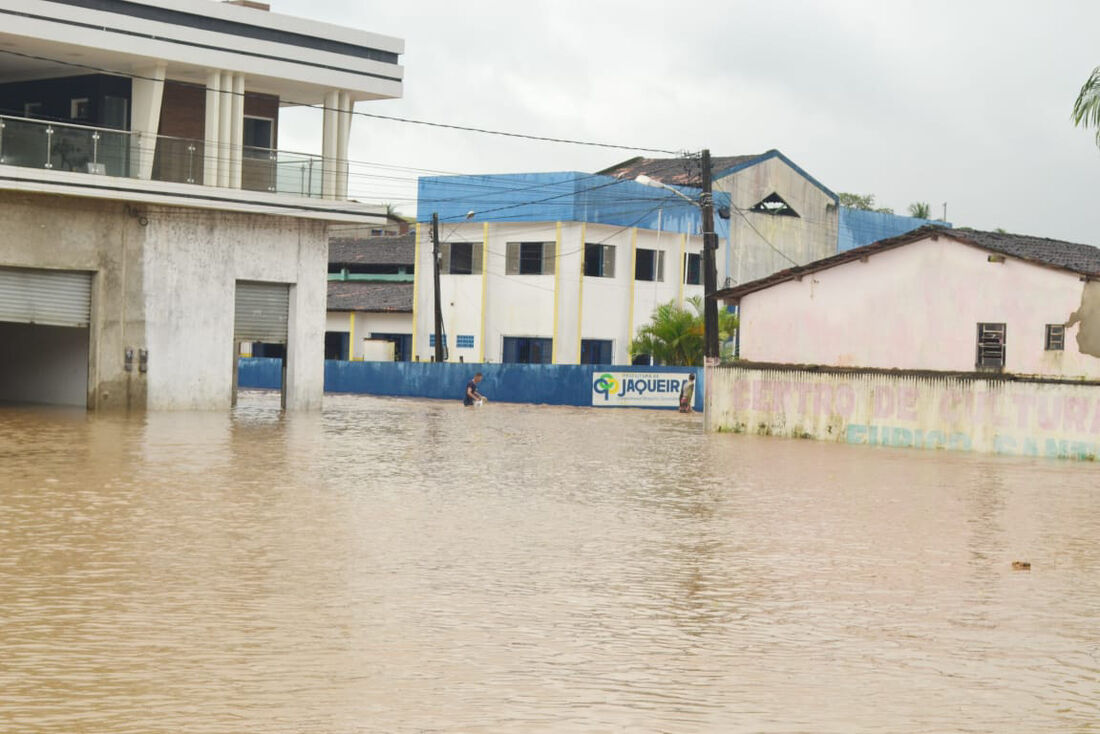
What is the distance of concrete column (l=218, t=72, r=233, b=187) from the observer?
114 ft

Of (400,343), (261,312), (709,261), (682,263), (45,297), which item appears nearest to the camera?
(45,297)

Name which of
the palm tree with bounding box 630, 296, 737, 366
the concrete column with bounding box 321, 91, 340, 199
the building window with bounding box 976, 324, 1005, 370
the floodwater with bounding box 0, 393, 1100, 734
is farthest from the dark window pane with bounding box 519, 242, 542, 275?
the floodwater with bounding box 0, 393, 1100, 734

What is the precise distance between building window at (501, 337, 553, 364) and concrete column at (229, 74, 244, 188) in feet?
74.1

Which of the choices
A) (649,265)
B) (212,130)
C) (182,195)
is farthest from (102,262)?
(649,265)

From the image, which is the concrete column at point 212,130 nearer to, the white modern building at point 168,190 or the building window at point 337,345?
the white modern building at point 168,190

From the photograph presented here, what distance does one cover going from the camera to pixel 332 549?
1368 cm

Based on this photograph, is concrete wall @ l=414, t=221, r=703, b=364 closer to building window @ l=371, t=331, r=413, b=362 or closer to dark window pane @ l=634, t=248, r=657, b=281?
dark window pane @ l=634, t=248, r=657, b=281

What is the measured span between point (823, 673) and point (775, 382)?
26.2m

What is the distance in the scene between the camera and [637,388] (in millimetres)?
48781

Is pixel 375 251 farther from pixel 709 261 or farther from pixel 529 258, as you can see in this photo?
pixel 709 261

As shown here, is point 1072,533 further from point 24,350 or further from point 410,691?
point 24,350

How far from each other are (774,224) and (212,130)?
35.1 meters

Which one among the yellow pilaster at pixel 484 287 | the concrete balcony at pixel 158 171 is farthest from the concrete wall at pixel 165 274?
the yellow pilaster at pixel 484 287

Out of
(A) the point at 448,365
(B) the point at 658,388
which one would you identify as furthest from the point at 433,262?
(B) the point at 658,388
